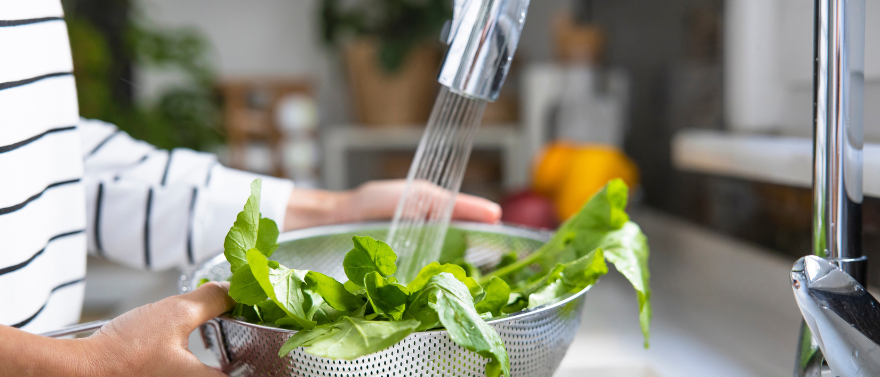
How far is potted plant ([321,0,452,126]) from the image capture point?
5.44 ft

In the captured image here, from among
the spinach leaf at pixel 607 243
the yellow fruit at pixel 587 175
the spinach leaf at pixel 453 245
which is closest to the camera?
the spinach leaf at pixel 607 243

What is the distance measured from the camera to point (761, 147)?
545 millimetres

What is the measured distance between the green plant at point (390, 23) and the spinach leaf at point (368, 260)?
1428mm

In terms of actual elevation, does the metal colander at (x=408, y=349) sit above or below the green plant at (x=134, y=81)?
below

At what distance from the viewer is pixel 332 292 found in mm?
258

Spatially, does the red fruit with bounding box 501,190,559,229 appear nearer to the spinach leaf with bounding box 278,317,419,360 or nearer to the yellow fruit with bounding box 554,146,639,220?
the yellow fruit with bounding box 554,146,639,220

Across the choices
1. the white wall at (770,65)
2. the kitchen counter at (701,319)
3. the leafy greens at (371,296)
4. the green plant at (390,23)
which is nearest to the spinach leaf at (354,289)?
the leafy greens at (371,296)

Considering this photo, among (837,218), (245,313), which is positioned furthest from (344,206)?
(837,218)

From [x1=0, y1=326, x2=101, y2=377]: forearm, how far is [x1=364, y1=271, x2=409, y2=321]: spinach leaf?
115 mm

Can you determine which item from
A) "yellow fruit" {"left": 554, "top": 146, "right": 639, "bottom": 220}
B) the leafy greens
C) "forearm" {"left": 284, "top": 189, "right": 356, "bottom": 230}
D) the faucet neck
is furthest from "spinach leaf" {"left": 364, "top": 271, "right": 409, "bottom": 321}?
"yellow fruit" {"left": 554, "top": 146, "right": 639, "bottom": 220}

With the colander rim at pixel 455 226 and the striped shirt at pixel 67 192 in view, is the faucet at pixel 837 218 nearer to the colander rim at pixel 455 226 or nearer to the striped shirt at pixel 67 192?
the colander rim at pixel 455 226

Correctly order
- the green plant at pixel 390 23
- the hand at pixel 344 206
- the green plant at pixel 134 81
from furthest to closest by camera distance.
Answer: the green plant at pixel 390 23
the green plant at pixel 134 81
the hand at pixel 344 206

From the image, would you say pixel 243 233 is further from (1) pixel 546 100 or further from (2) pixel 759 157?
(1) pixel 546 100

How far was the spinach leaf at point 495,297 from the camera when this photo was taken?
0.28 metres
